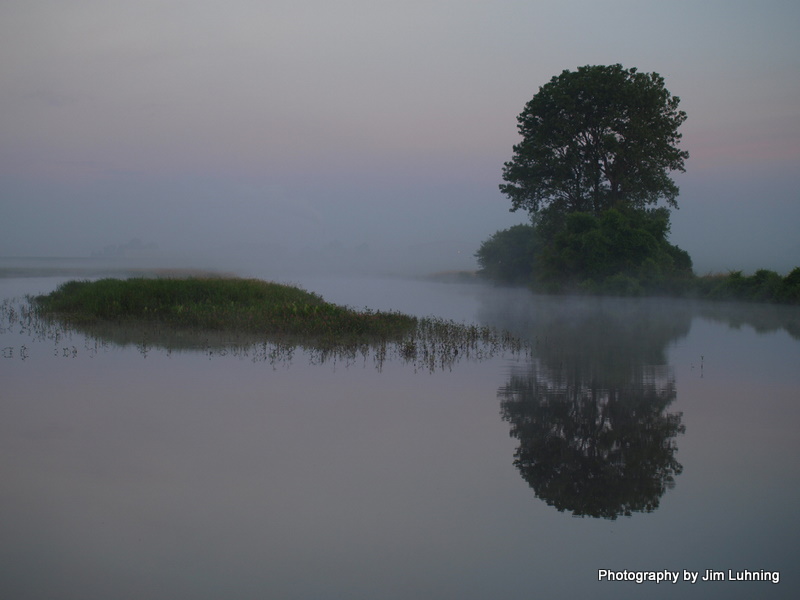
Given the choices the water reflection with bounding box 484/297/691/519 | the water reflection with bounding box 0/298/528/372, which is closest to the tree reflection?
the water reflection with bounding box 484/297/691/519

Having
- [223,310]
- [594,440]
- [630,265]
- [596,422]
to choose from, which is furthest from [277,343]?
[630,265]

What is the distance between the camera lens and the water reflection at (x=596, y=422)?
19.3ft

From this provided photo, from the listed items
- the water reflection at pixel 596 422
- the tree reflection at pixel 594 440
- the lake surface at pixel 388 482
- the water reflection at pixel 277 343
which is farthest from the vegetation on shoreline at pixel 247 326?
the tree reflection at pixel 594 440

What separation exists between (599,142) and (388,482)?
32806 mm

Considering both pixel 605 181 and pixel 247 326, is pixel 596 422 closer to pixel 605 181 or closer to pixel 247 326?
pixel 247 326

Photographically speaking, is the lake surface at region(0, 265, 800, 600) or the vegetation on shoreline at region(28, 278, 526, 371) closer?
the lake surface at region(0, 265, 800, 600)

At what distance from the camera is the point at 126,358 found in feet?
40.5

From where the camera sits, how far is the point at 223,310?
58.7 ft

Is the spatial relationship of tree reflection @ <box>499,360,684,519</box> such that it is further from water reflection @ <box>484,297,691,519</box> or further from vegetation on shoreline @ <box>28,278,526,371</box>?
vegetation on shoreline @ <box>28,278,526,371</box>

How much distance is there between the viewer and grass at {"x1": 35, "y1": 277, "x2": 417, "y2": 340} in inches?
632

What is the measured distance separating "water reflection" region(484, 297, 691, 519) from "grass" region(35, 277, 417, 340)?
4.46 metres

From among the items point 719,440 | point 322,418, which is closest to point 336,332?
point 322,418

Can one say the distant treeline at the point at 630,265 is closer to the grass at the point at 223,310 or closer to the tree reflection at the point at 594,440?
the grass at the point at 223,310

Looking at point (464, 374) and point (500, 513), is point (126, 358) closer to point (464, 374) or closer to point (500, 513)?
point (464, 374)
